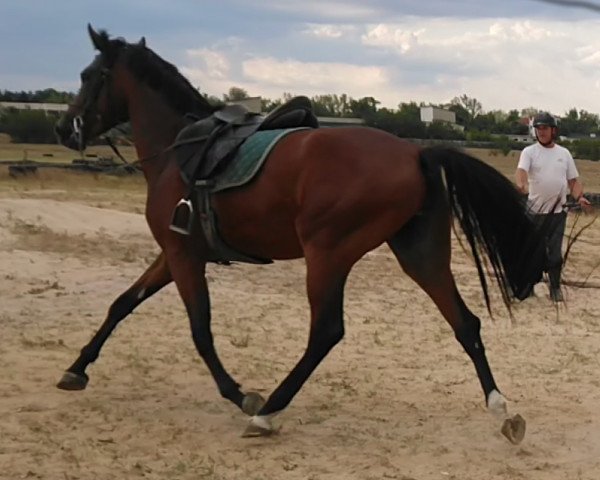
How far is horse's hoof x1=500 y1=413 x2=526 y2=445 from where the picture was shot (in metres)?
4.89

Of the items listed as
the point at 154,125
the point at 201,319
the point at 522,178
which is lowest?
the point at 201,319

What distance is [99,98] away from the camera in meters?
6.20

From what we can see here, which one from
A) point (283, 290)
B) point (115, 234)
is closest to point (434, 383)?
point (283, 290)

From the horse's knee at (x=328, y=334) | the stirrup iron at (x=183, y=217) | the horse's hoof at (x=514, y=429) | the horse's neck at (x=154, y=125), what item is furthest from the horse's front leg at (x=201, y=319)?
the horse's hoof at (x=514, y=429)

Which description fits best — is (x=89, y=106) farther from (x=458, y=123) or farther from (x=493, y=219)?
(x=458, y=123)

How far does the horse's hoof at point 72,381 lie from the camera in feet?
19.9

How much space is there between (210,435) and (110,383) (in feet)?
4.59

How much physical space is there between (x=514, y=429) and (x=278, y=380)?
2058 millimetres

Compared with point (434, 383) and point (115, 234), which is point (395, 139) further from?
point (115, 234)

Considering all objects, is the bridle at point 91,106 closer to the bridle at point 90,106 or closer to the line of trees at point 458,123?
the bridle at point 90,106

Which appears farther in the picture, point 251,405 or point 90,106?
point 90,106

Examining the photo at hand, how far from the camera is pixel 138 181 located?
28953 mm

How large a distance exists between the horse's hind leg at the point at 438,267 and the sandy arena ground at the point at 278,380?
0.50 metres

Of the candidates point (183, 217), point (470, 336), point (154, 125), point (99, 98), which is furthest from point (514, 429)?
point (99, 98)
